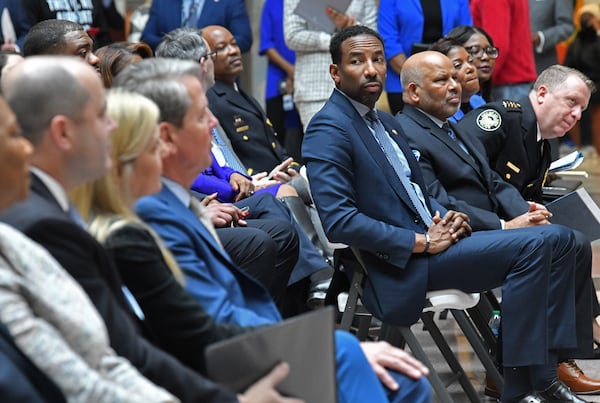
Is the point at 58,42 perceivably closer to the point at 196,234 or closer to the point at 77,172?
the point at 196,234

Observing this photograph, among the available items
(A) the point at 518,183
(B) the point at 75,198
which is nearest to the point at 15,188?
(B) the point at 75,198

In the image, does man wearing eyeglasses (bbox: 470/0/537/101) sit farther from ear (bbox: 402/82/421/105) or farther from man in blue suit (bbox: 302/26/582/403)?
man in blue suit (bbox: 302/26/582/403)

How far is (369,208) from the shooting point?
159 inches

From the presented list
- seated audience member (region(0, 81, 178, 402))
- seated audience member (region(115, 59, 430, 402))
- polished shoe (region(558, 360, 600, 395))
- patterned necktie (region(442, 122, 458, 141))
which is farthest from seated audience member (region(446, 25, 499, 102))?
seated audience member (region(0, 81, 178, 402))

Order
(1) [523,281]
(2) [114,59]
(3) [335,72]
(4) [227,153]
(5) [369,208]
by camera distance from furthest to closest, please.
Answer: (4) [227,153] < (2) [114,59] < (3) [335,72] < (5) [369,208] < (1) [523,281]

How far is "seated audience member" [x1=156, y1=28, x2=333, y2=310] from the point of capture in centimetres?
470

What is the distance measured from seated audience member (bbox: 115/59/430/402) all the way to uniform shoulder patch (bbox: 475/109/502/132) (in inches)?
92.8

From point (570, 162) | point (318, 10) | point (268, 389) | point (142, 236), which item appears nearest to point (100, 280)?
point (142, 236)

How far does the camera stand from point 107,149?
7.24ft

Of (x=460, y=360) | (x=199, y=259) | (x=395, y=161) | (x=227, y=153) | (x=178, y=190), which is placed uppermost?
(x=178, y=190)

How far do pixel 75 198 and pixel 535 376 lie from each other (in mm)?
2151

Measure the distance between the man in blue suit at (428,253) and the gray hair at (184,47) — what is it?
1.02m

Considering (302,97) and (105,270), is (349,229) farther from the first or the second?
(302,97)

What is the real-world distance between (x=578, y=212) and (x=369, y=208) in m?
1.21
